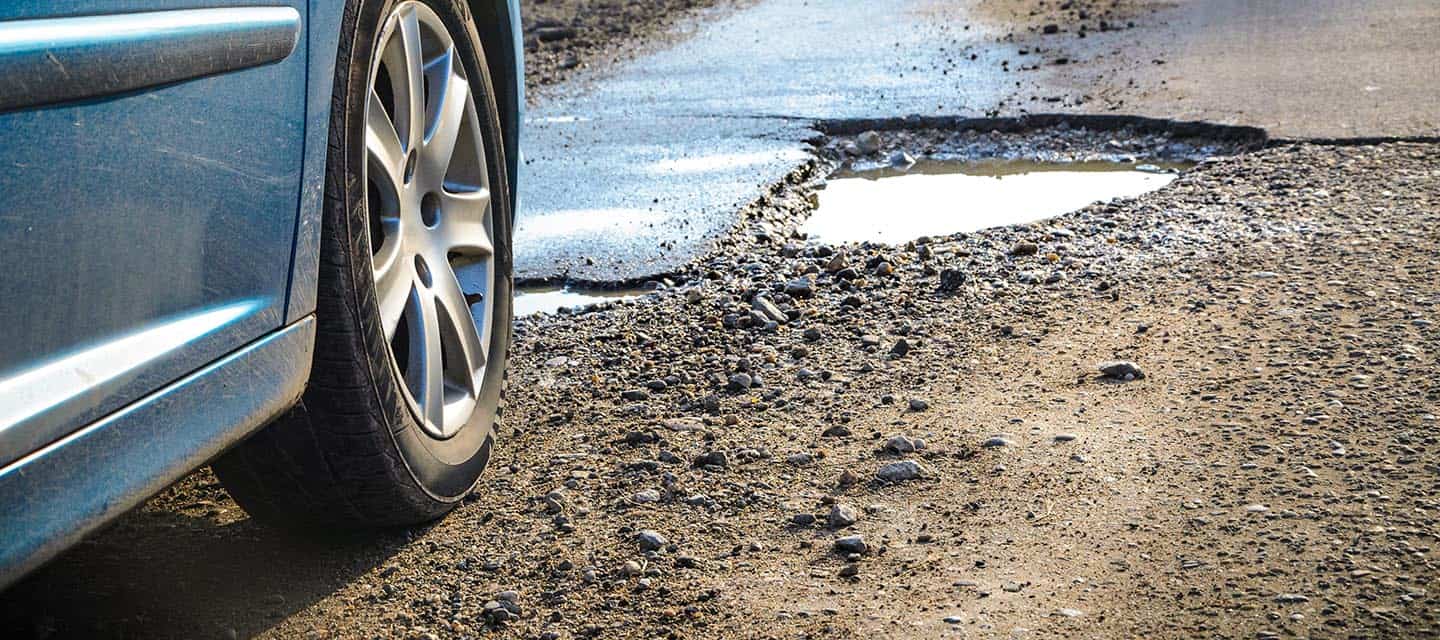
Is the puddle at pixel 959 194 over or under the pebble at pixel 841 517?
under

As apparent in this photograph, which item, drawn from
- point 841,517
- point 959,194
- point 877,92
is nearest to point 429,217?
point 841,517

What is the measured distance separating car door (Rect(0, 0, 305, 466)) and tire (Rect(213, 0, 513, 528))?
18 centimetres

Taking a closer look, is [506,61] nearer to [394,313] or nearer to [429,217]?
[429,217]

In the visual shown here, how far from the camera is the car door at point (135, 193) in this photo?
1492 millimetres

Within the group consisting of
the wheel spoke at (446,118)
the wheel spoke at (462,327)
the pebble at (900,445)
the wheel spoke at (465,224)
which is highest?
the wheel spoke at (446,118)

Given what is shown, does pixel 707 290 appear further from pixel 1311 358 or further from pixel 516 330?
pixel 1311 358

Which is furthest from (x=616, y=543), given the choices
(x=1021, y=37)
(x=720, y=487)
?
(x=1021, y=37)

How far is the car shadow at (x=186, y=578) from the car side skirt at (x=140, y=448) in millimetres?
519

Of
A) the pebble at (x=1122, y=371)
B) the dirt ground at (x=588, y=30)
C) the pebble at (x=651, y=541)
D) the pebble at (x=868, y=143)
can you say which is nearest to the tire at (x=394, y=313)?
the pebble at (x=651, y=541)

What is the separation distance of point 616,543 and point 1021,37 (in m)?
6.63

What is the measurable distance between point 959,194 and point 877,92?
1.75 metres

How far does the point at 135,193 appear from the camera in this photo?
1682mm

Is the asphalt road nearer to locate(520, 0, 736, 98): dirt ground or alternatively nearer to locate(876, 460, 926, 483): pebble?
locate(520, 0, 736, 98): dirt ground

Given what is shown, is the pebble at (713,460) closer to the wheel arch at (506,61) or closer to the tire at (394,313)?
the tire at (394,313)
